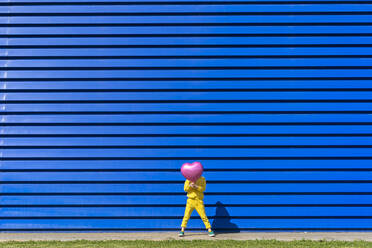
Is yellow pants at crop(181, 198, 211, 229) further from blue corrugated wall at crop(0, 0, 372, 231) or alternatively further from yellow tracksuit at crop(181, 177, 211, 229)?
blue corrugated wall at crop(0, 0, 372, 231)

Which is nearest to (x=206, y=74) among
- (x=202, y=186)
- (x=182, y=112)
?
(x=182, y=112)

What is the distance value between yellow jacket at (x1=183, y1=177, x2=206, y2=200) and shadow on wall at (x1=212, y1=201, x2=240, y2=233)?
1.89 feet

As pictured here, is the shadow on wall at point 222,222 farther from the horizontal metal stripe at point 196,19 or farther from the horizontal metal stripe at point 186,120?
the horizontal metal stripe at point 196,19

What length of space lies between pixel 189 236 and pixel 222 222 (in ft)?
2.13

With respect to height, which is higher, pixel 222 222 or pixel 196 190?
pixel 196 190

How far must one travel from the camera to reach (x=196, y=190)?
239 inches

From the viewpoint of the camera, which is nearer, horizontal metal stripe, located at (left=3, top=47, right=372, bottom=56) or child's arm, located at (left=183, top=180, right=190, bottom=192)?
child's arm, located at (left=183, top=180, right=190, bottom=192)

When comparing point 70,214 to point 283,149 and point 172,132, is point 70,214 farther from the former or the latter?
point 283,149

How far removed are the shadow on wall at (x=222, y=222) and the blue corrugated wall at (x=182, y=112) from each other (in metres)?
0.02

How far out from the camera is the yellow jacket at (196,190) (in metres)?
6.05

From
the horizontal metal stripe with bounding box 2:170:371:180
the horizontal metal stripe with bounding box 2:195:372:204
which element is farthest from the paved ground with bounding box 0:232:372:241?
the horizontal metal stripe with bounding box 2:170:371:180

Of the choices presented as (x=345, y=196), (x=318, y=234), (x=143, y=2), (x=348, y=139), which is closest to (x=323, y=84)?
(x=348, y=139)

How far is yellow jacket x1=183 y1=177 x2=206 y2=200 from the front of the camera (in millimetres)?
6051

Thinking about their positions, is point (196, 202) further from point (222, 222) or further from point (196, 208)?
point (222, 222)
